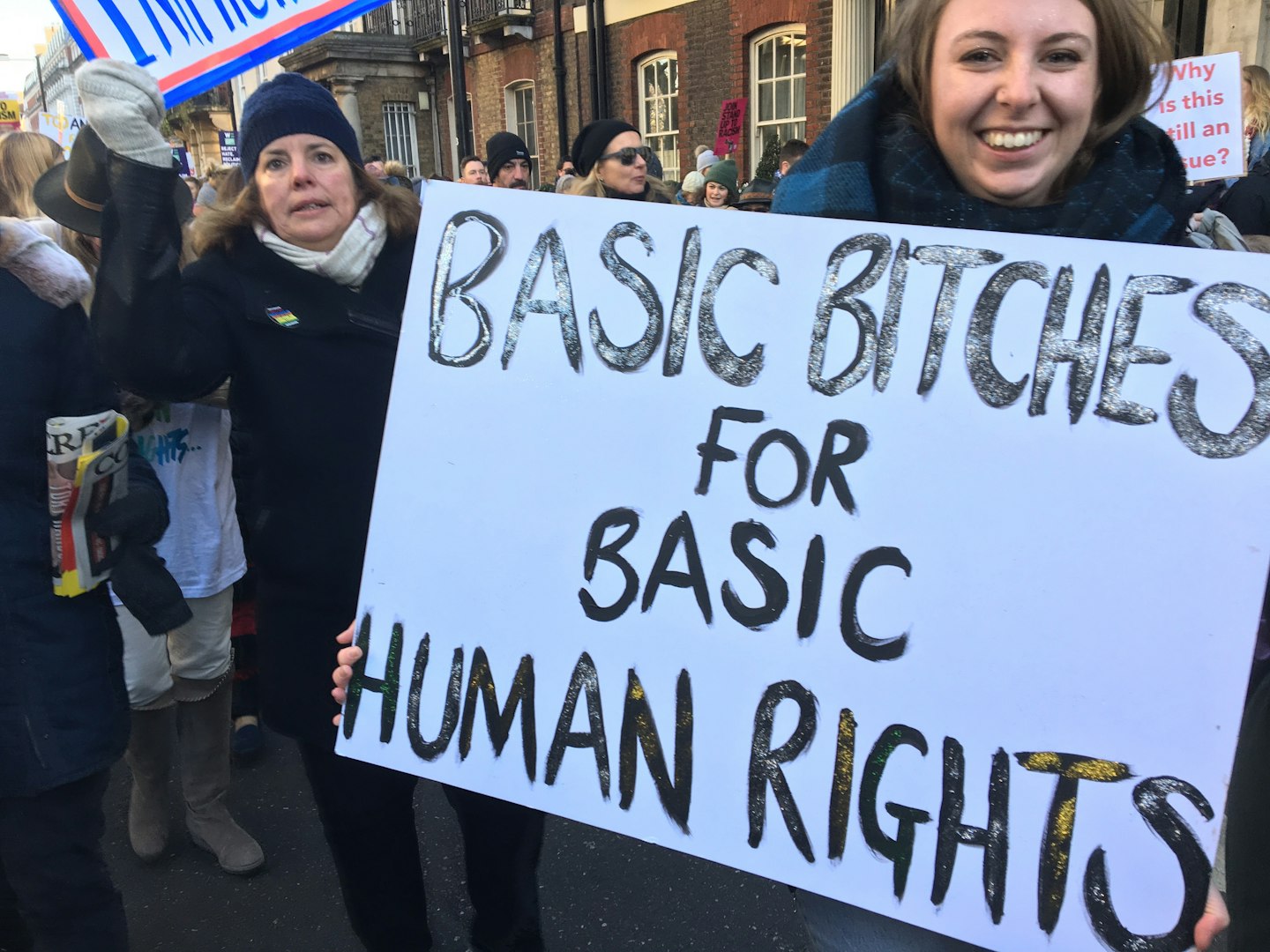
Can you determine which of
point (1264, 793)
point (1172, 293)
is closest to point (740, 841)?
point (1264, 793)

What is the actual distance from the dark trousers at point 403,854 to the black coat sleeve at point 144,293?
76 centimetres

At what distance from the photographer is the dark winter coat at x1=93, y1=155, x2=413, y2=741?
1.79m

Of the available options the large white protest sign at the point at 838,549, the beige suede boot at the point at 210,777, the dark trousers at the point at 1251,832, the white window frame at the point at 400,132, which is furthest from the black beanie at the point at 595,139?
the white window frame at the point at 400,132

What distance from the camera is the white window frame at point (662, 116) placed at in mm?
13047

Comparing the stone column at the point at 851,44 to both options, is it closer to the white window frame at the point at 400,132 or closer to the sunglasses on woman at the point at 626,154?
the sunglasses on woman at the point at 626,154

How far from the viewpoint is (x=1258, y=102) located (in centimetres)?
475

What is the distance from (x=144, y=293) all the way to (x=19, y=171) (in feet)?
5.30

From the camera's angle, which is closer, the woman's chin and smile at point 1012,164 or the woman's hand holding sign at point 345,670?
the woman's chin and smile at point 1012,164

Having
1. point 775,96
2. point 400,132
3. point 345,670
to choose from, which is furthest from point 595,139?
point 400,132

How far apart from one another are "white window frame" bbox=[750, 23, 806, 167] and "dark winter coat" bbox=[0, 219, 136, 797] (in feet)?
33.6

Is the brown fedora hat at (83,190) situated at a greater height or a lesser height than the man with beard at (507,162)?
lesser

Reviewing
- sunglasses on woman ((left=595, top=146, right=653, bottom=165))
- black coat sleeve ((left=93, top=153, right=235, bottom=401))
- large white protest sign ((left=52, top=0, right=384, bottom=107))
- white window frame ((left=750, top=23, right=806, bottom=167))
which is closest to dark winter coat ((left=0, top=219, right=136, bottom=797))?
black coat sleeve ((left=93, top=153, right=235, bottom=401))

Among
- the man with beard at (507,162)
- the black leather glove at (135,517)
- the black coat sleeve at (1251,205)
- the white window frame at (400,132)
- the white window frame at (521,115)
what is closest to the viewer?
the black leather glove at (135,517)

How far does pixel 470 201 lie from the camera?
57.1 inches
